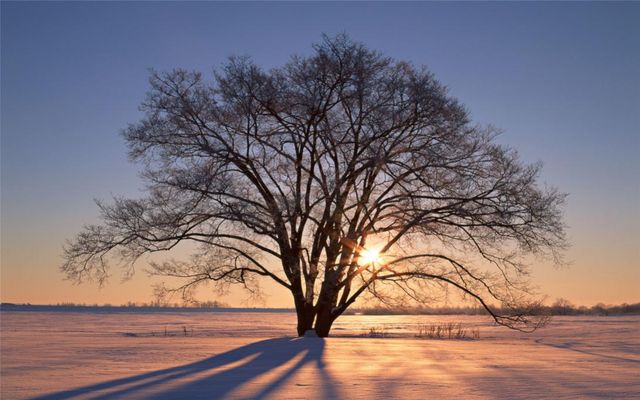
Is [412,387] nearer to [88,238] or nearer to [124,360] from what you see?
[124,360]

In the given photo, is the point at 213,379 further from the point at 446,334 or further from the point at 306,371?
the point at 446,334

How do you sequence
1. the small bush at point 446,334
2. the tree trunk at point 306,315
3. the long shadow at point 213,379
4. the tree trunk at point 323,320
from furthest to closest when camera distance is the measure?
the small bush at point 446,334 → the tree trunk at point 306,315 → the tree trunk at point 323,320 → the long shadow at point 213,379

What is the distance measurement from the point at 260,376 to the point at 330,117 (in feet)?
40.9

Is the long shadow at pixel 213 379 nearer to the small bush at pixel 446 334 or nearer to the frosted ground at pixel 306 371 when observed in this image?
the frosted ground at pixel 306 371

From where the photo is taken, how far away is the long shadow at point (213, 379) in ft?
28.6

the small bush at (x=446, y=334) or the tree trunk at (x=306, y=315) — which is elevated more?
the tree trunk at (x=306, y=315)

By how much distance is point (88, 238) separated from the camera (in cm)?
2112

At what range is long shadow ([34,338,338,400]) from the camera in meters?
8.71

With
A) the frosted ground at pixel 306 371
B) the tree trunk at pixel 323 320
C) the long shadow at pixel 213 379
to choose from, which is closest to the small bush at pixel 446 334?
the tree trunk at pixel 323 320

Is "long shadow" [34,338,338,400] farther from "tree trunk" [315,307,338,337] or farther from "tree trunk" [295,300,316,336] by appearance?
"tree trunk" [295,300,316,336]

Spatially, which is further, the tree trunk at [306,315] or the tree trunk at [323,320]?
the tree trunk at [306,315]

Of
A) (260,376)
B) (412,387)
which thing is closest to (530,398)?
(412,387)

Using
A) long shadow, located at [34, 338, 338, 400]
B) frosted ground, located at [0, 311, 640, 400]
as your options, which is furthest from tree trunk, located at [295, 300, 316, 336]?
long shadow, located at [34, 338, 338, 400]

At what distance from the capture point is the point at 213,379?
1011cm
